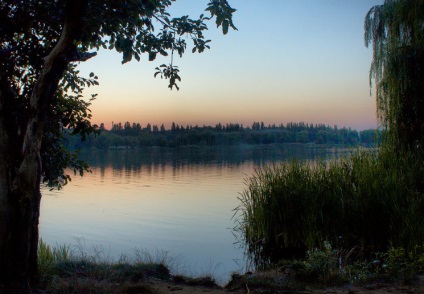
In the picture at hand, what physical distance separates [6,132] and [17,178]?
562 mm

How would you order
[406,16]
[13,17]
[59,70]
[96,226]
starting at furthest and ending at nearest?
1. [96,226]
2. [406,16]
3. [13,17]
4. [59,70]

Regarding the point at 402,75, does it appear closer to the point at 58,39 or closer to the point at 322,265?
the point at 322,265

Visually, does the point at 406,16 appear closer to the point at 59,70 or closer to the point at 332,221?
the point at 332,221

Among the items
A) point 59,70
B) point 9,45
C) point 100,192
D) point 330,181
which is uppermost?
point 9,45

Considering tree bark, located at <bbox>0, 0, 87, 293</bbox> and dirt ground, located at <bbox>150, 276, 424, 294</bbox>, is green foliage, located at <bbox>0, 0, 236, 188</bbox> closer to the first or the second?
tree bark, located at <bbox>0, 0, 87, 293</bbox>

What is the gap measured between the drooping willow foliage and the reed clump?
1.33 m

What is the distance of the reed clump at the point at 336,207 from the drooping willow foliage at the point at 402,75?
1.33 metres

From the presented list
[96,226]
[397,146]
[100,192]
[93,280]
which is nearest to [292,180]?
[397,146]

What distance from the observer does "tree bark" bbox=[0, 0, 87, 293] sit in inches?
183

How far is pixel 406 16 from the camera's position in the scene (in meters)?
13.0

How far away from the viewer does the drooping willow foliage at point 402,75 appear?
1226 centimetres

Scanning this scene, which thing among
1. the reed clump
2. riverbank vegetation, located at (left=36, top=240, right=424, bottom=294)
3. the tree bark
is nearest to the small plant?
riverbank vegetation, located at (left=36, top=240, right=424, bottom=294)

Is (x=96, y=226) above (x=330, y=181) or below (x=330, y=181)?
below

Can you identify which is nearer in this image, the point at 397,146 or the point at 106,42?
the point at 106,42
